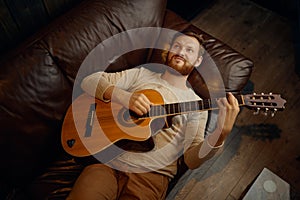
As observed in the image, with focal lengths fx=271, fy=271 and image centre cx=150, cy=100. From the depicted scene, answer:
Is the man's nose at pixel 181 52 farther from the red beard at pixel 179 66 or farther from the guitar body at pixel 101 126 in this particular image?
the guitar body at pixel 101 126

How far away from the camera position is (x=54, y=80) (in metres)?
1.41

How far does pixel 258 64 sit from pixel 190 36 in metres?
1.17

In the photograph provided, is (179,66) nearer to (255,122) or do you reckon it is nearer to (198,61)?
(198,61)

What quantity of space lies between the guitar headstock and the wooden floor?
2.37 feet

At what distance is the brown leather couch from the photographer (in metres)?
1.31

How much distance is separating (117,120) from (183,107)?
1.19 ft

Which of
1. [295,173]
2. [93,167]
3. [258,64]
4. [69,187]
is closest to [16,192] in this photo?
[69,187]

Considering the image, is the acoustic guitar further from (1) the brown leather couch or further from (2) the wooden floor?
(2) the wooden floor

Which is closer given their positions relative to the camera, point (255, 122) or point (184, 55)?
point (184, 55)

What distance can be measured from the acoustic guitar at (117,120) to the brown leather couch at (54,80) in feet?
0.34

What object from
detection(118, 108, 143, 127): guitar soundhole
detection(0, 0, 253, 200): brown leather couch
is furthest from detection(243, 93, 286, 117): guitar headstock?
detection(118, 108, 143, 127): guitar soundhole

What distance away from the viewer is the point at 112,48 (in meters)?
1.56

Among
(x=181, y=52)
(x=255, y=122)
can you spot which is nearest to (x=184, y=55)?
(x=181, y=52)

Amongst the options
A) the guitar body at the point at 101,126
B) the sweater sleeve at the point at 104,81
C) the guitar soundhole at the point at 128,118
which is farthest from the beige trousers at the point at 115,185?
the sweater sleeve at the point at 104,81
